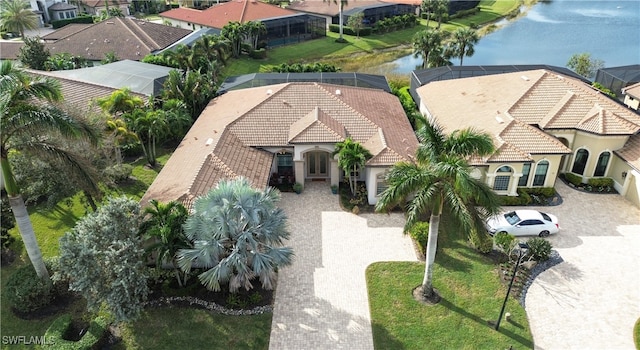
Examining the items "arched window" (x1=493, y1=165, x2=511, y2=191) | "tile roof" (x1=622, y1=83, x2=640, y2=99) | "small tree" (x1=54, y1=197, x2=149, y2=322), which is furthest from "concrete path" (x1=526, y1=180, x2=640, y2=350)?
"small tree" (x1=54, y1=197, x2=149, y2=322)

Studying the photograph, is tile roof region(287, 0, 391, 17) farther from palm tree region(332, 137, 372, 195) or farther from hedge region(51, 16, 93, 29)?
palm tree region(332, 137, 372, 195)

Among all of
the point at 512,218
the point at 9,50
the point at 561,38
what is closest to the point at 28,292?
the point at 512,218

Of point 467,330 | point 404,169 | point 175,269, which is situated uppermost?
point 404,169

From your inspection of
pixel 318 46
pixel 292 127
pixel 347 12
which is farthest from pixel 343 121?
pixel 347 12

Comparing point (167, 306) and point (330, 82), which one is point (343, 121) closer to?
point (330, 82)

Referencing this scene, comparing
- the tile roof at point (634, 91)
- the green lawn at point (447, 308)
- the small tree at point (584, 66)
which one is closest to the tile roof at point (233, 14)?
the small tree at point (584, 66)

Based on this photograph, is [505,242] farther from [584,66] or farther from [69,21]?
[69,21]
